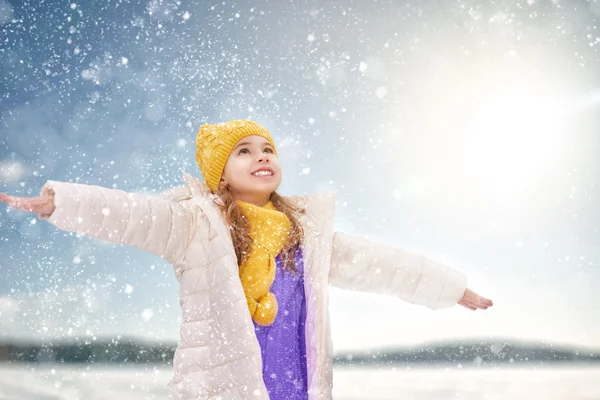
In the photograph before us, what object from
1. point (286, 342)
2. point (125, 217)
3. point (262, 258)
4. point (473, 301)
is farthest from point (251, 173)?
point (473, 301)

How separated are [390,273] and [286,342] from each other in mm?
644

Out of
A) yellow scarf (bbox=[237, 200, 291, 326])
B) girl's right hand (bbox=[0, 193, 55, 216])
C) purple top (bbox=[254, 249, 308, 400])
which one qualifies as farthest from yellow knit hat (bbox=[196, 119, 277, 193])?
girl's right hand (bbox=[0, 193, 55, 216])

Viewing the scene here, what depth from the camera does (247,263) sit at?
94.1 inches

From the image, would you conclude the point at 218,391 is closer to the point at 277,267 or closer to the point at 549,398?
the point at 277,267

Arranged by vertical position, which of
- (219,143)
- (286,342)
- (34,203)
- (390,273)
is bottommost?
(286,342)

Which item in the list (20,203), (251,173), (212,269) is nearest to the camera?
(20,203)

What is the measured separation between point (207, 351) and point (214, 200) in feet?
2.23

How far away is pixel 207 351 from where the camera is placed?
2.25 m

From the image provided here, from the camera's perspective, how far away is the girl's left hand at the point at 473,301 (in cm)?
277

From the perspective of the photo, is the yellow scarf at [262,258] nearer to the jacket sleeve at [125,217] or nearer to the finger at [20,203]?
the jacket sleeve at [125,217]

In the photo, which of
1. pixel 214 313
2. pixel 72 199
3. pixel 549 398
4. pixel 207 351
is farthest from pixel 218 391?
pixel 549 398

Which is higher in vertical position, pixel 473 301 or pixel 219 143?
pixel 219 143

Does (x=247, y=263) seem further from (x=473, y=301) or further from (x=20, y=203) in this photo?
(x=473, y=301)

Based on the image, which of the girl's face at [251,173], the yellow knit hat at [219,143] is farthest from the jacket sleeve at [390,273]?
the yellow knit hat at [219,143]
